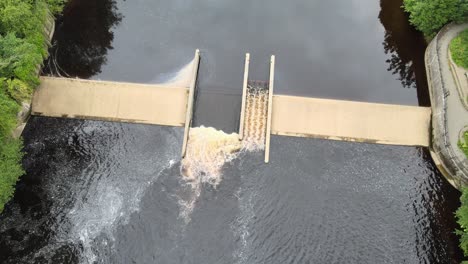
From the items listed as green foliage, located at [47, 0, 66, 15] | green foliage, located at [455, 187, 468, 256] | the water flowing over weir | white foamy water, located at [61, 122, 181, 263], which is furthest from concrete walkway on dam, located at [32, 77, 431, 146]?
green foliage, located at [47, 0, 66, 15]

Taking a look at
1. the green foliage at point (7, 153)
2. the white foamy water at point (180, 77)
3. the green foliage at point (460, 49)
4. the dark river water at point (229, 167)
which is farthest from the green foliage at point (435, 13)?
the green foliage at point (7, 153)

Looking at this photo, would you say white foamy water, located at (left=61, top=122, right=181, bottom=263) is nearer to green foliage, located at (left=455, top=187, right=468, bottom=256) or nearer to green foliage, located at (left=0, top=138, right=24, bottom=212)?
green foliage, located at (left=0, top=138, right=24, bottom=212)

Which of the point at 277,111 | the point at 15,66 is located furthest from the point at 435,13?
the point at 15,66

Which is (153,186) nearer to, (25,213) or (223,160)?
(223,160)

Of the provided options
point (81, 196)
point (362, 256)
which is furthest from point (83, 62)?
point (362, 256)

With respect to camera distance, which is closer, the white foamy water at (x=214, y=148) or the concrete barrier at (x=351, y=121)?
the white foamy water at (x=214, y=148)

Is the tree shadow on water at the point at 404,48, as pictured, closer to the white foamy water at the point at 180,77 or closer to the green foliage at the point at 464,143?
the green foliage at the point at 464,143

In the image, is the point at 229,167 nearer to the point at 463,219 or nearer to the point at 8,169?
the point at 8,169
